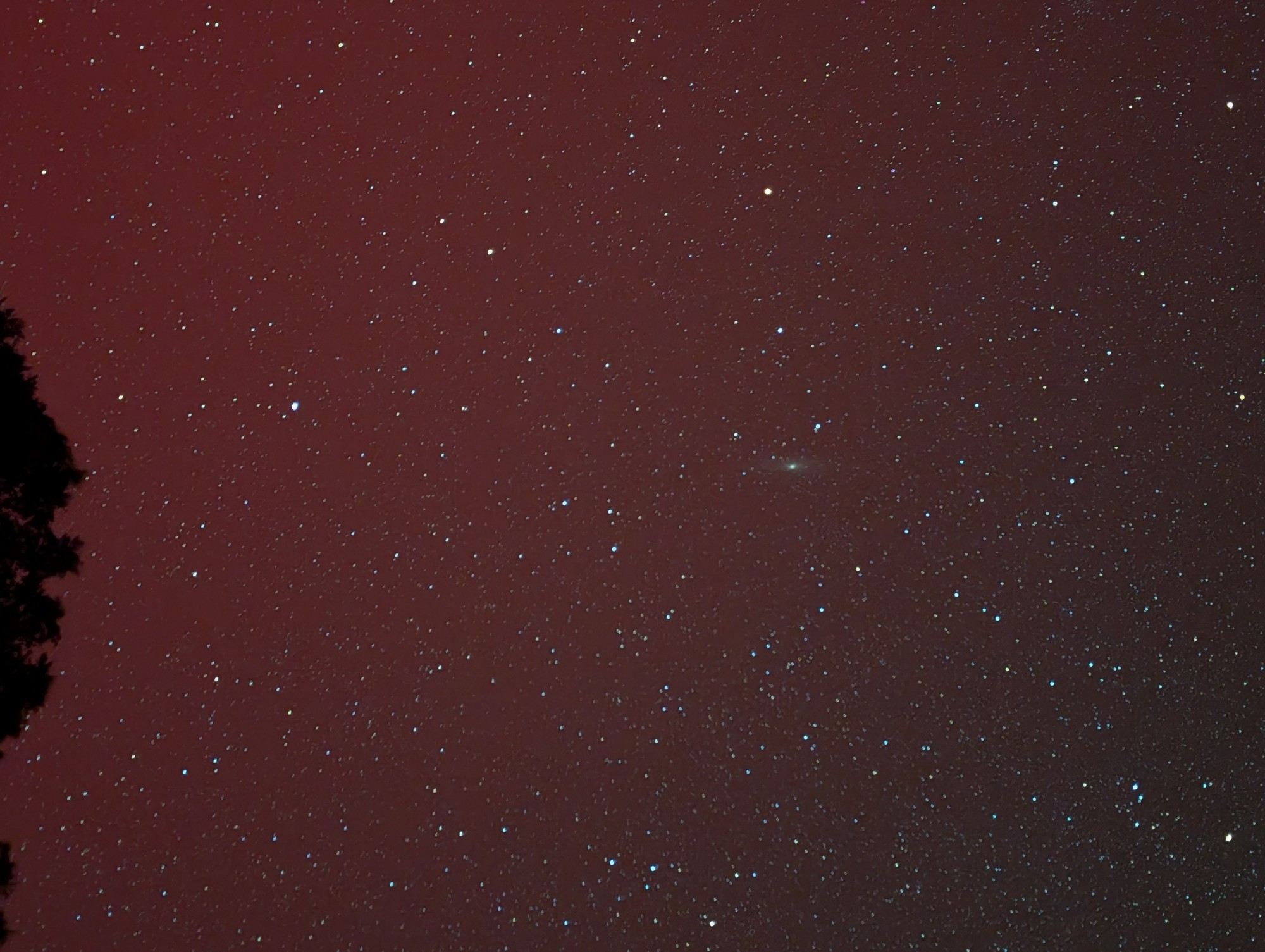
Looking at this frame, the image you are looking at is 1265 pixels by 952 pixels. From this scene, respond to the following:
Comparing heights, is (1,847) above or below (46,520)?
below

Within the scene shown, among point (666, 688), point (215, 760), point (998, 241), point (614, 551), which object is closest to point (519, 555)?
point (614, 551)

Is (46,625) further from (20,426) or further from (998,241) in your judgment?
(998,241)

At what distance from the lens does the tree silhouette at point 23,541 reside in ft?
3.62

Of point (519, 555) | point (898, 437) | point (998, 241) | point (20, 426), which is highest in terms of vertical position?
point (998, 241)

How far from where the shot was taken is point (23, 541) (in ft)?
3.69

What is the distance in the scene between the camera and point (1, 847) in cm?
114

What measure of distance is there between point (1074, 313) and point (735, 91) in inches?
25.0

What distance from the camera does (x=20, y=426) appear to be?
1112 mm

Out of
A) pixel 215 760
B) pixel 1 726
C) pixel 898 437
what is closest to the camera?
pixel 1 726

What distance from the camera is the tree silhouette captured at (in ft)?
3.62

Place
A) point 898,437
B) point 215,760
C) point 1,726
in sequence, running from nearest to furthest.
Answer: point 1,726 → point 215,760 → point 898,437

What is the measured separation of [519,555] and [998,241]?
2.91 feet

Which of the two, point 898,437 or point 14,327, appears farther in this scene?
point 898,437

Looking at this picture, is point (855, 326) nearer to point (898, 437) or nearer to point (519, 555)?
point (898, 437)
